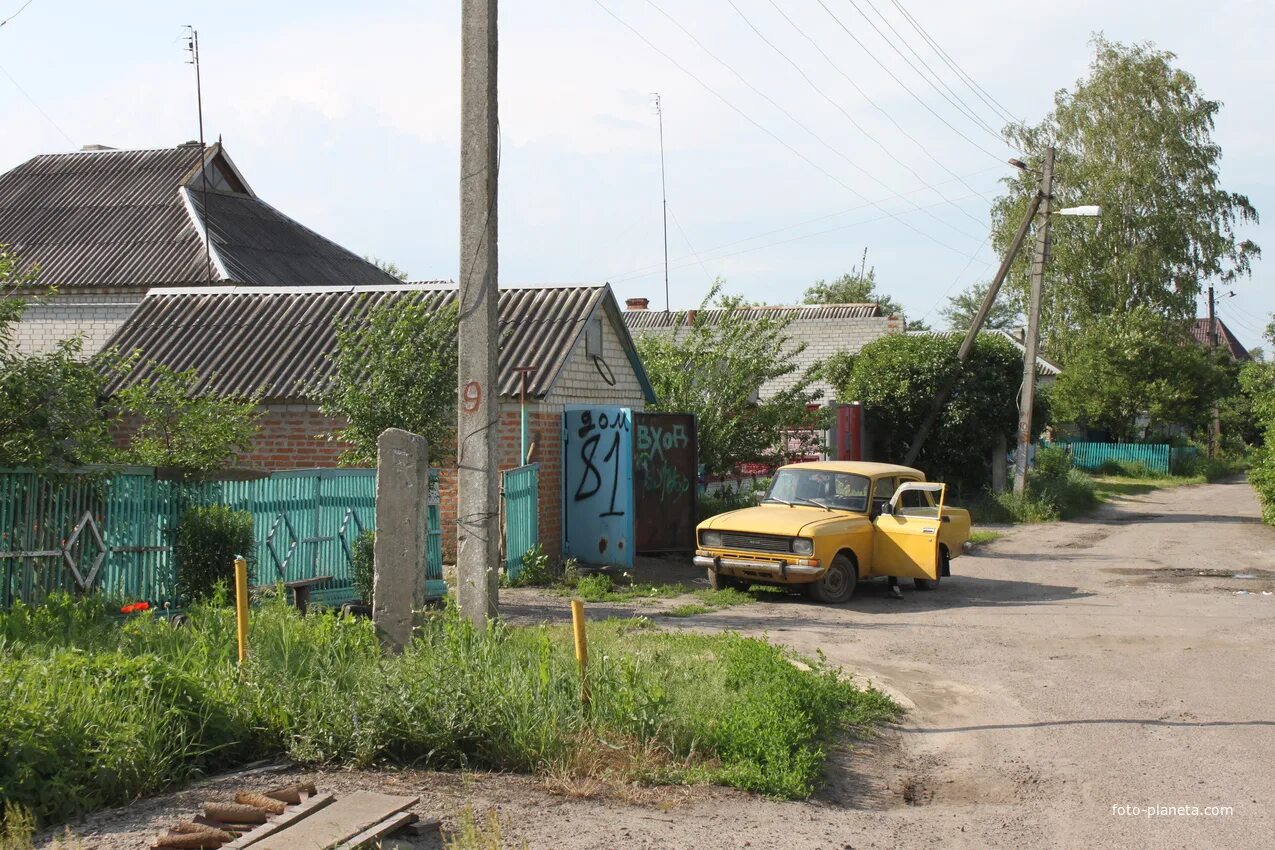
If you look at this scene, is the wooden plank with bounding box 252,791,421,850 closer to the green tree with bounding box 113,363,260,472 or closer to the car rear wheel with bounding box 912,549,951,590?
the green tree with bounding box 113,363,260,472

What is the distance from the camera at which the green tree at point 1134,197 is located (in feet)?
142

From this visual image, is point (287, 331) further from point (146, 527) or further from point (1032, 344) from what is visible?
point (1032, 344)

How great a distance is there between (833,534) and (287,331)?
→ 8.88 metres

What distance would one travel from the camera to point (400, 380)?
13.3m

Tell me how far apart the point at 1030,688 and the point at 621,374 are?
10262 millimetres

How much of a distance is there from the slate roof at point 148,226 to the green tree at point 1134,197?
2507 centimetres

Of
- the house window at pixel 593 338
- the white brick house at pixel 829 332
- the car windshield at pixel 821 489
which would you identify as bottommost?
the car windshield at pixel 821 489

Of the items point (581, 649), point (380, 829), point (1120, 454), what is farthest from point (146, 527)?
point (1120, 454)

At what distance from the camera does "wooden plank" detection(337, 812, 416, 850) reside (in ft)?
16.0

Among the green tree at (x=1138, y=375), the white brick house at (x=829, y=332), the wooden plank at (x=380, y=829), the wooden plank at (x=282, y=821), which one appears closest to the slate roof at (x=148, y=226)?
the white brick house at (x=829, y=332)

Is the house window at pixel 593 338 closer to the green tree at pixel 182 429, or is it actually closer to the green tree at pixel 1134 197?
the green tree at pixel 182 429

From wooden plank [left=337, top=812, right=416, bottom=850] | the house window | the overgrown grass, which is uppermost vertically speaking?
the house window

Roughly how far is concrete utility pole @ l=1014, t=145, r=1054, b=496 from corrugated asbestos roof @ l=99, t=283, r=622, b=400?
12.3 metres

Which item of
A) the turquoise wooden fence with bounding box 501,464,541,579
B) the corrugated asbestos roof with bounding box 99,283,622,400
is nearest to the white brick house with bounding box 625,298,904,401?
the corrugated asbestos roof with bounding box 99,283,622,400
